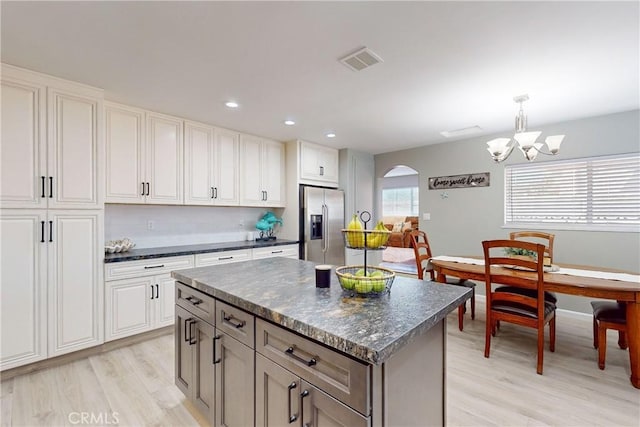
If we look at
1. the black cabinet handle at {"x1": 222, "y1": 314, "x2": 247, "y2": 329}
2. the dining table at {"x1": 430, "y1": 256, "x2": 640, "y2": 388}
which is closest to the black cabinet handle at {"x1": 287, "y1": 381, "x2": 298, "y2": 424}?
the black cabinet handle at {"x1": 222, "y1": 314, "x2": 247, "y2": 329}

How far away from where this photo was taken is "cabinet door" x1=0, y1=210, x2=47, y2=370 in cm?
218

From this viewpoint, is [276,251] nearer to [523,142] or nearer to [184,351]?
[184,351]

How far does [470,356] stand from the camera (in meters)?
2.57

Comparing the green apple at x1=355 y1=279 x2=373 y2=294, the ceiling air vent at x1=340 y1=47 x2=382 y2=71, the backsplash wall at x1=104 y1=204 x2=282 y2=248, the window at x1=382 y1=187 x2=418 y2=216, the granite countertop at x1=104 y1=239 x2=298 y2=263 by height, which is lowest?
the granite countertop at x1=104 y1=239 x2=298 y2=263

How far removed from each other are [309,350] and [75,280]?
8.42 feet

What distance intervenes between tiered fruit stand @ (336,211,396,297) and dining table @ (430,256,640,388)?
5.60ft

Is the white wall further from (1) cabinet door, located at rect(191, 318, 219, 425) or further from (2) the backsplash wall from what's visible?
(1) cabinet door, located at rect(191, 318, 219, 425)

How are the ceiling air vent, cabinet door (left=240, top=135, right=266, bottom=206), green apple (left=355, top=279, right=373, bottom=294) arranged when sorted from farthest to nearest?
cabinet door (left=240, top=135, right=266, bottom=206) → the ceiling air vent → green apple (left=355, top=279, right=373, bottom=294)

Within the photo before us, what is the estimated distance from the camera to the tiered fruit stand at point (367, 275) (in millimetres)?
1300

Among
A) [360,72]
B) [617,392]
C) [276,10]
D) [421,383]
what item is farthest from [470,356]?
[276,10]

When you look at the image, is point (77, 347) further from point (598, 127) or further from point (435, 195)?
point (598, 127)

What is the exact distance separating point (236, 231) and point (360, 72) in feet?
9.66

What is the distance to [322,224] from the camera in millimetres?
4641

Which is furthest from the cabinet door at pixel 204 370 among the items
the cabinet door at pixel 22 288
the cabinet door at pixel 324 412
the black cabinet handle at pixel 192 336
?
the cabinet door at pixel 22 288
